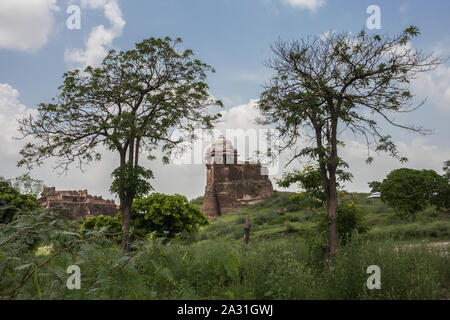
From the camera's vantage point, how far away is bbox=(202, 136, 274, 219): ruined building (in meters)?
38.3

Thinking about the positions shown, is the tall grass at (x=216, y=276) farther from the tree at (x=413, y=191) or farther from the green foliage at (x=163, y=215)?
the tree at (x=413, y=191)

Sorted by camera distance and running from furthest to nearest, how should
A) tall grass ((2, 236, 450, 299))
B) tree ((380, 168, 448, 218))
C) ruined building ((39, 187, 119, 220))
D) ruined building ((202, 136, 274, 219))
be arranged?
ruined building ((202, 136, 274, 219)) < ruined building ((39, 187, 119, 220)) < tree ((380, 168, 448, 218)) < tall grass ((2, 236, 450, 299))

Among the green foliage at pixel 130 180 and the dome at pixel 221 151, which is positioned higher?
the dome at pixel 221 151

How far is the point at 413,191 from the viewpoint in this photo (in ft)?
76.2

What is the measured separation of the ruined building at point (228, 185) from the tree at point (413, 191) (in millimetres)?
15514

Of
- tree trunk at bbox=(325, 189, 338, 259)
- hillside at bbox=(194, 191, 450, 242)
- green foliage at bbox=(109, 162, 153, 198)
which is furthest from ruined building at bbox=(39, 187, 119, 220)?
tree trunk at bbox=(325, 189, 338, 259)

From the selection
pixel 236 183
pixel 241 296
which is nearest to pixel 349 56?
pixel 241 296

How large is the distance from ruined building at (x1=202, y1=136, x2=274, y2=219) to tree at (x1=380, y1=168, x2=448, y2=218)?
15.5 meters

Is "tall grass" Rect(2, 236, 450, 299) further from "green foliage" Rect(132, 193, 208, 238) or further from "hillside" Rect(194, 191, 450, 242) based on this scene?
"green foliage" Rect(132, 193, 208, 238)

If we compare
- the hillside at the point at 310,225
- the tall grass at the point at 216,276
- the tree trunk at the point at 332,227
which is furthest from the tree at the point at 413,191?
the tall grass at the point at 216,276

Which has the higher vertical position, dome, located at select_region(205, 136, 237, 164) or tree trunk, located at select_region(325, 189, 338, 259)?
dome, located at select_region(205, 136, 237, 164)

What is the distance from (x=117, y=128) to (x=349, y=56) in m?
8.21

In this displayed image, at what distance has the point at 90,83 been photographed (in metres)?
13.1

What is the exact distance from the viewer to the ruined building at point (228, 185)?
38.3 metres
